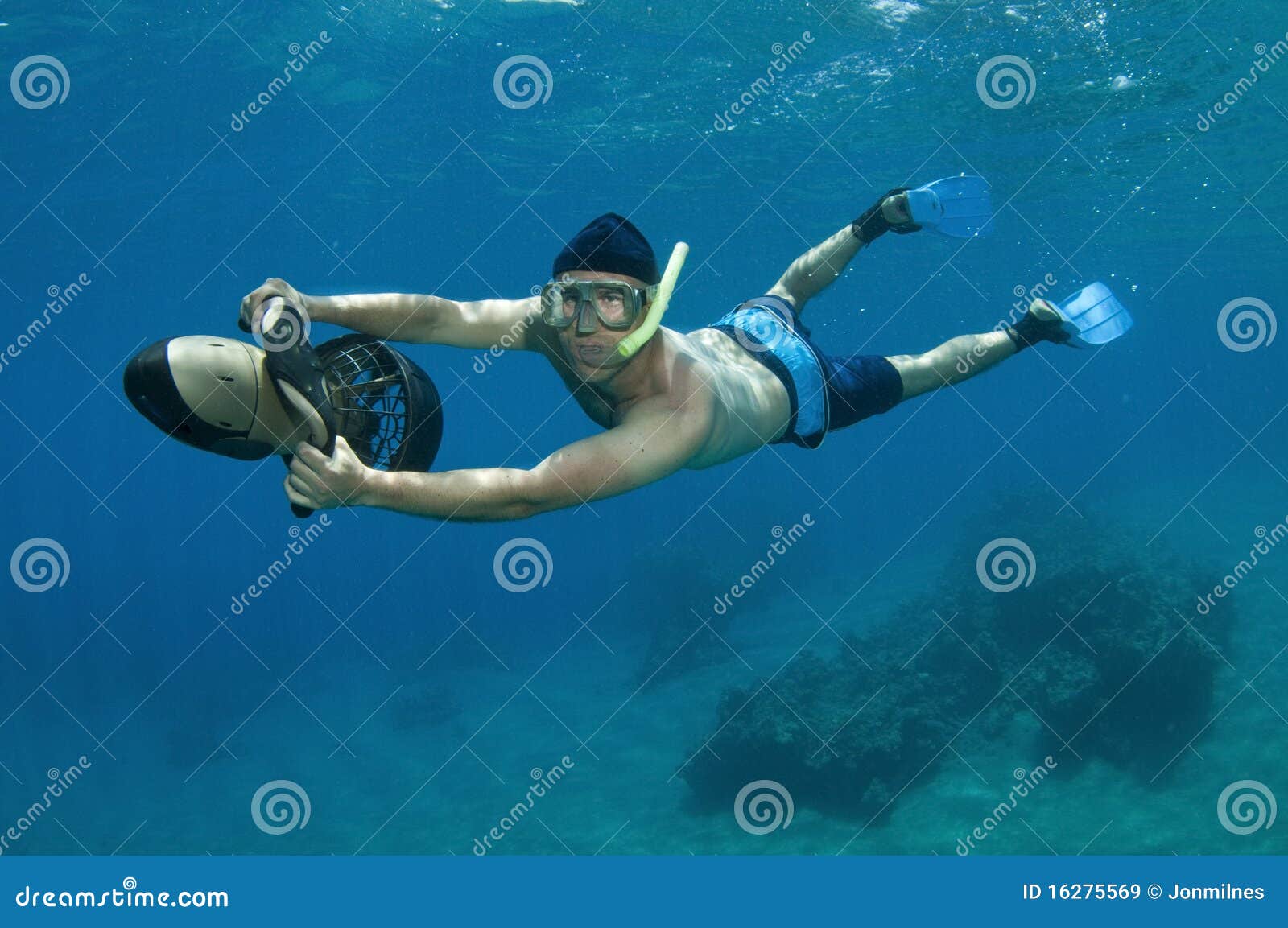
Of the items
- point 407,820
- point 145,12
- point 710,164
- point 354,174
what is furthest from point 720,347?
point 354,174

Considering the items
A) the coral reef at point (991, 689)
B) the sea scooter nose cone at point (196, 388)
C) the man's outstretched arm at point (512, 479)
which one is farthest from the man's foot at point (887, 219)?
the coral reef at point (991, 689)

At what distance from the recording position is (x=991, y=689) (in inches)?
504

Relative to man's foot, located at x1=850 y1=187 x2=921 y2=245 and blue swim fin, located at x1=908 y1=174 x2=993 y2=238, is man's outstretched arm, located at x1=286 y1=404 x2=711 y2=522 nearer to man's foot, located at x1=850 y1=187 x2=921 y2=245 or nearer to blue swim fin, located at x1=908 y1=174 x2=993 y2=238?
man's foot, located at x1=850 y1=187 x2=921 y2=245

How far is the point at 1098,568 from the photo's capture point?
14.9 meters

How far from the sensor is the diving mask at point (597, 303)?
14.4 ft

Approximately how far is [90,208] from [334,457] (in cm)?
2353

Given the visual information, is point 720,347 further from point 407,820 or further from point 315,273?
point 315,273

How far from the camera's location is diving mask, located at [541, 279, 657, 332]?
14.4 feet

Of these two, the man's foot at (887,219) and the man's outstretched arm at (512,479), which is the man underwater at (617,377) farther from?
the man's foot at (887,219)

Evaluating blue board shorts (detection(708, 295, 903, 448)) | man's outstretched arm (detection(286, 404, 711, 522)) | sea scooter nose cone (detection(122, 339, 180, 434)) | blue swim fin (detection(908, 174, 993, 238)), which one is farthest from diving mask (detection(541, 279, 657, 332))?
blue swim fin (detection(908, 174, 993, 238))

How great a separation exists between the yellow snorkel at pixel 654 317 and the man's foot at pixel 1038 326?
4165mm

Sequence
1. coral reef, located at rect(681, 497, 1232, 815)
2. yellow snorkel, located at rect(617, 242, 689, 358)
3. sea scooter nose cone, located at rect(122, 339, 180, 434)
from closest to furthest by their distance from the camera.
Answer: sea scooter nose cone, located at rect(122, 339, 180, 434), yellow snorkel, located at rect(617, 242, 689, 358), coral reef, located at rect(681, 497, 1232, 815)

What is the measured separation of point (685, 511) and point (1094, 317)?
27.9m

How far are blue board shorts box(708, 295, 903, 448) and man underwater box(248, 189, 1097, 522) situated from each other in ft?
0.04
